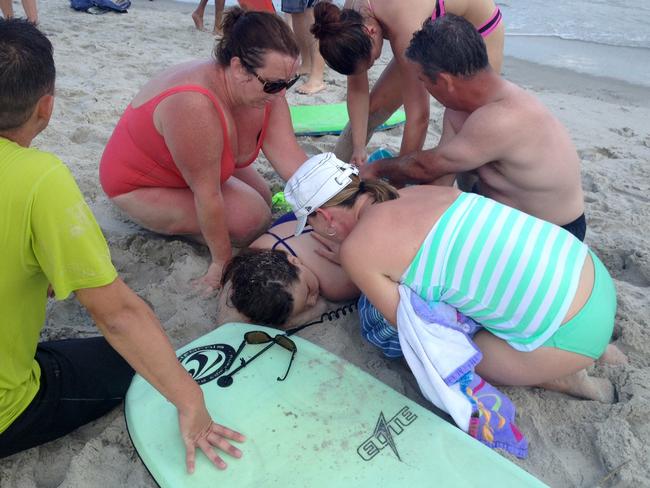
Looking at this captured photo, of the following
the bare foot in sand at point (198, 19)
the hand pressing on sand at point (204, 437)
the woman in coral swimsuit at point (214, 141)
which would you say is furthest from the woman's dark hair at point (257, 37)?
the bare foot in sand at point (198, 19)

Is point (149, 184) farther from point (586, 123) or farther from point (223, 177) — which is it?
point (586, 123)

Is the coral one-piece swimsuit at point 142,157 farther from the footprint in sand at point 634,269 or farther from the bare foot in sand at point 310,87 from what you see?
the bare foot in sand at point 310,87

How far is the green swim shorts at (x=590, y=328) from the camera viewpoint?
68.3 inches

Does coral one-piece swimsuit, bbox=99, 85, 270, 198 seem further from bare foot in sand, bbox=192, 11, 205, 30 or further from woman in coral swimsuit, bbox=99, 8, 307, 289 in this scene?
bare foot in sand, bbox=192, 11, 205, 30

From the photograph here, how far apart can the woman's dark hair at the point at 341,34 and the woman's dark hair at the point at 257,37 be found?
0.33 metres

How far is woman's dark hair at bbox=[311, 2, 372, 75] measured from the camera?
7.76 ft

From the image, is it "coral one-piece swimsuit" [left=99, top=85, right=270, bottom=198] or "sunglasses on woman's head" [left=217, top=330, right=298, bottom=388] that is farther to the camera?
"coral one-piece swimsuit" [left=99, top=85, right=270, bottom=198]

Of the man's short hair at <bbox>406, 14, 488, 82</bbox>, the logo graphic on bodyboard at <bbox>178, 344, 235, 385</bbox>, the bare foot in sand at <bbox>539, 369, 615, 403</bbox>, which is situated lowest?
the bare foot in sand at <bbox>539, 369, 615, 403</bbox>

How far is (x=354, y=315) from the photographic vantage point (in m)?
2.29

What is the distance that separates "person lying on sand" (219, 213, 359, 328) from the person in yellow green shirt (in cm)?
65

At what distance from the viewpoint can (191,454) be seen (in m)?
1.48

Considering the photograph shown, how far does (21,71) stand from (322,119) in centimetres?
291

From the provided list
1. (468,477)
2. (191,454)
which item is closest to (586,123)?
(468,477)

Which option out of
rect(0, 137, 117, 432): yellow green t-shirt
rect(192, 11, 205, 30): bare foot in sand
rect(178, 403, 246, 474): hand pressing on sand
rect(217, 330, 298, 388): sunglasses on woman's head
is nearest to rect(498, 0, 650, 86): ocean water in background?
rect(192, 11, 205, 30): bare foot in sand
